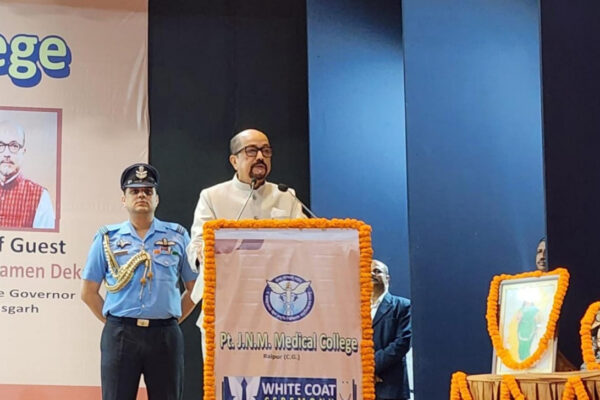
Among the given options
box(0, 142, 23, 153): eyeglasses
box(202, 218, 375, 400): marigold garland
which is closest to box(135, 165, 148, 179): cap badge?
box(202, 218, 375, 400): marigold garland

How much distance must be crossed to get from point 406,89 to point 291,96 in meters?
A: 2.51

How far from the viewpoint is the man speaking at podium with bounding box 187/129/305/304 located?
145 inches

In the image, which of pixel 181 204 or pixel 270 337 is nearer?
pixel 270 337

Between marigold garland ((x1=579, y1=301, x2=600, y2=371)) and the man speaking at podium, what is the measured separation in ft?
4.82

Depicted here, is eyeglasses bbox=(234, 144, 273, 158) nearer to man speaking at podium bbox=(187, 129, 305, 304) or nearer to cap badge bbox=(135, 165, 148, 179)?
man speaking at podium bbox=(187, 129, 305, 304)

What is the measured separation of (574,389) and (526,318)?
17.1 inches

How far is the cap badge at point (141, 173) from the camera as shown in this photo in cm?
429

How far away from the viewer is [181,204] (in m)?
6.12

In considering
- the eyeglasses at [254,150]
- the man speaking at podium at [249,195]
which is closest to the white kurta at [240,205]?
the man speaking at podium at [249,195]

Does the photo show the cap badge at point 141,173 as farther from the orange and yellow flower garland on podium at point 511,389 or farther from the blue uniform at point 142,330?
the orange and yellow flower garland on podium at point 511,389

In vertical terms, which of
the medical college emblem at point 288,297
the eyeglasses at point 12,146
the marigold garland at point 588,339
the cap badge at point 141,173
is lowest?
the marigold garland at point 588,339

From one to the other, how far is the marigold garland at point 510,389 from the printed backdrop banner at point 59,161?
3.96m

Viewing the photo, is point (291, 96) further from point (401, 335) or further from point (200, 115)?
point (401, 335)

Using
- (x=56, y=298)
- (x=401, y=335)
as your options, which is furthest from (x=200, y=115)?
(x=401, y=335)
